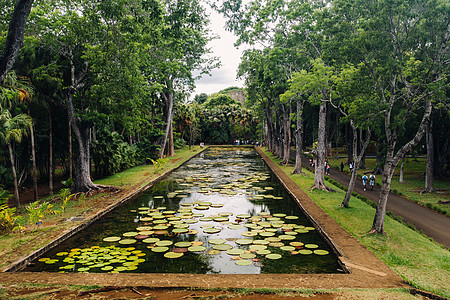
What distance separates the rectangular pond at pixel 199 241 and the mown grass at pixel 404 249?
133cm

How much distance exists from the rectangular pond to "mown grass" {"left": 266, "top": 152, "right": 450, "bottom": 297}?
133 cm

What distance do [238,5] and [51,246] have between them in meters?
8.91

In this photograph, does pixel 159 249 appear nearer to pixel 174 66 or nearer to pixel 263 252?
pixel 263 252

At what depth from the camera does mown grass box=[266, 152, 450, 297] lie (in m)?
7.10

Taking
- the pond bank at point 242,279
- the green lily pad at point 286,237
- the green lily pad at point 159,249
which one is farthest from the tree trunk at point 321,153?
the green lily pad at point 159,249

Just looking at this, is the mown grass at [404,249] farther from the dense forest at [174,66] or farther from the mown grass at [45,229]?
the mown grass at [45,229]

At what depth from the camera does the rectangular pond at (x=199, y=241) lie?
8.34 metres

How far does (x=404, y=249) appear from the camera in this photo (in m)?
9.01

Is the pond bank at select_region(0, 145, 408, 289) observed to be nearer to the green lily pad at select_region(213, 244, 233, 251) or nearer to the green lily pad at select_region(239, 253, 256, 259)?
the green lily pad at select_region(239, 253, 256, 259)

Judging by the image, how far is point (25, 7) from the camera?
562 cm

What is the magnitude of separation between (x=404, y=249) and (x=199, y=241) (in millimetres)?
6129

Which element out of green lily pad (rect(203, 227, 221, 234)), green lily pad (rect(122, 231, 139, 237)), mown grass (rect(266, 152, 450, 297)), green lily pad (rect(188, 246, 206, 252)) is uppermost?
mown grass (rect(266, 152, 450, 297))

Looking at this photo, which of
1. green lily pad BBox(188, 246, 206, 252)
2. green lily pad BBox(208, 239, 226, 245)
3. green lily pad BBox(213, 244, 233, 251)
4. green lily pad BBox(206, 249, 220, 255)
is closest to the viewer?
green lily pad BBox(206, 249, 220, 255)

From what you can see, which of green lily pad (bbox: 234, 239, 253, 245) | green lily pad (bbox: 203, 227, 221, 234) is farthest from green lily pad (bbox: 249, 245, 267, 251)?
green lily pad (bbox: 203, 227, 221, 234)
